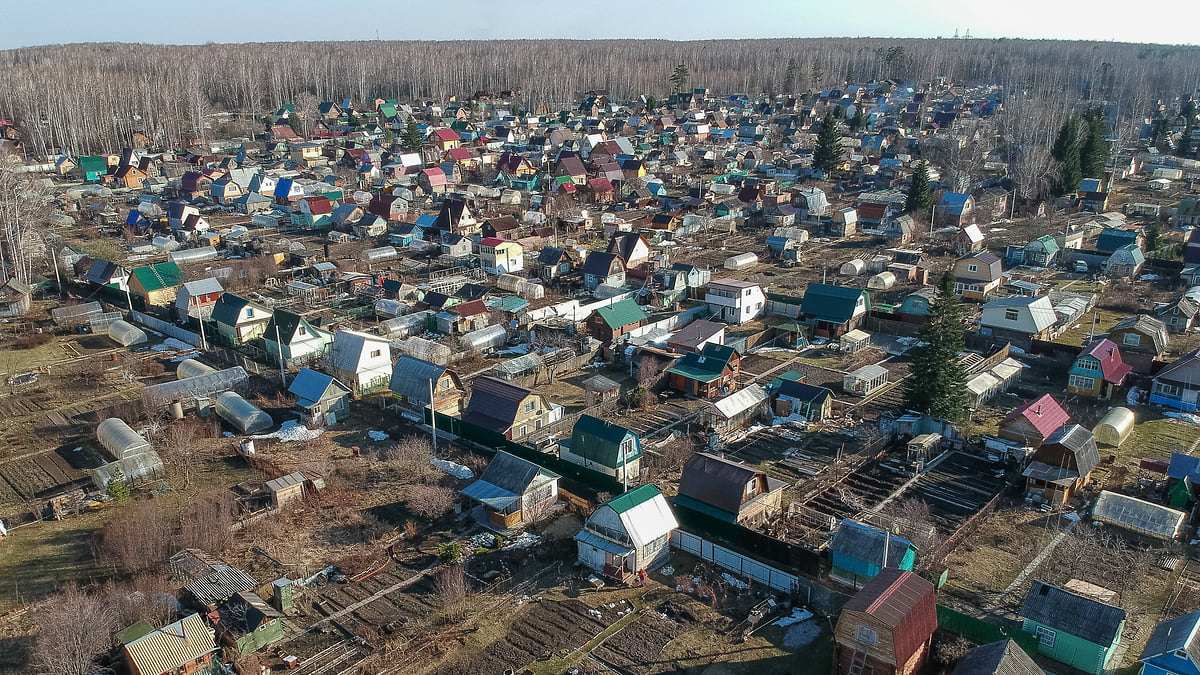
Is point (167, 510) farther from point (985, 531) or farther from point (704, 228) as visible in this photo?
point (704, 228)

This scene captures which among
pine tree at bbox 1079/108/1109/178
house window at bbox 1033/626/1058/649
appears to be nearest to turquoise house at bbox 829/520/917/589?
house window at bbox 1033/626/1058/649

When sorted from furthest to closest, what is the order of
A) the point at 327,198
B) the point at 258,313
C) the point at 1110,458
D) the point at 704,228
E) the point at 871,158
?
1. the point at 871,158
2. the point at 327,198
3. the point at 704,228
4. the point at 258,313
5. the point at 1110,458

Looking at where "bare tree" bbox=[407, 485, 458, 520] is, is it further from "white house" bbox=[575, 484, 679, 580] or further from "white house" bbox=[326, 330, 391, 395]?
"white house" bbox=[326, 330, 391, 395]

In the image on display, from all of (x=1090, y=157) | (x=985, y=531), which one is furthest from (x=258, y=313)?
(x=1090, y=157)

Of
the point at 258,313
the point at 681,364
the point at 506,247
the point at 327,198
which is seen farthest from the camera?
the point at 327,198

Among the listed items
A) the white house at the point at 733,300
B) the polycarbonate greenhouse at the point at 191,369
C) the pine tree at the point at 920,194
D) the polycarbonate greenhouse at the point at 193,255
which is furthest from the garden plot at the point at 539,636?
the pine tree at the point at 920,194

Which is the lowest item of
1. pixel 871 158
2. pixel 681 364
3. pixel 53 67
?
pixel 681 364

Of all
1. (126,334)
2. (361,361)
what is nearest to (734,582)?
(361,361)
